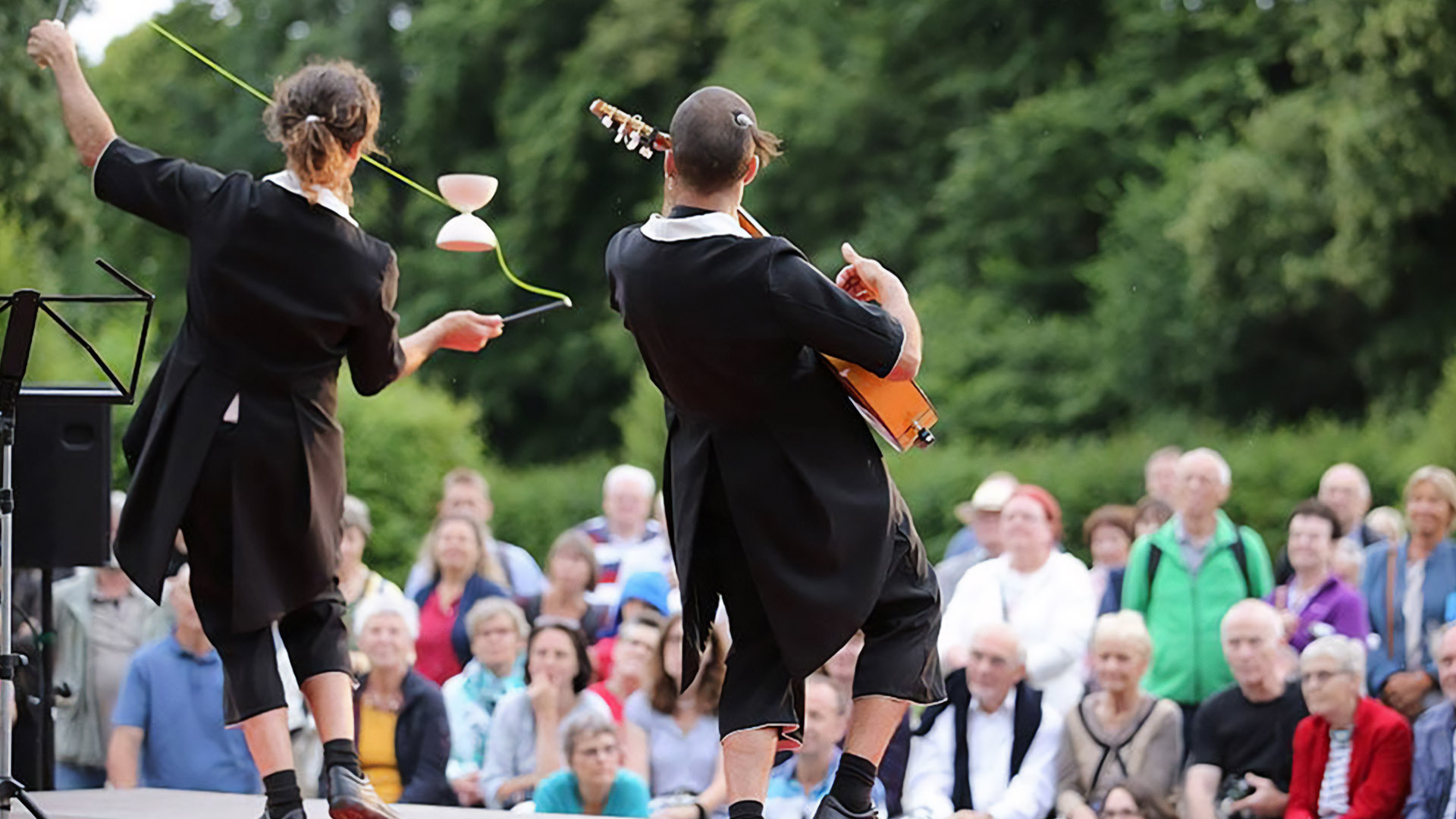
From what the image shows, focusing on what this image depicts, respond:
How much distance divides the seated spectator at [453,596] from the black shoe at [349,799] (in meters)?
4.32

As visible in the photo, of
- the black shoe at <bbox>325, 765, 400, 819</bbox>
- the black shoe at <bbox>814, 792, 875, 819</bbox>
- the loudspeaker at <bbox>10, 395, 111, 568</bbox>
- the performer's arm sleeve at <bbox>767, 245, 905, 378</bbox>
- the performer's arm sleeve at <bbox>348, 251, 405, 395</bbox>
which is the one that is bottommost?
the black shoe at <bbox>814, 792, 875, 819</bbox>

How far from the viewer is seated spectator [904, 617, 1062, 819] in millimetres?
8148

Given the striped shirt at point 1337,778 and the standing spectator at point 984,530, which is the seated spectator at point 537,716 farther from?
the striped shirt at point 1337,778

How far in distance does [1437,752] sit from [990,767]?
161 cm

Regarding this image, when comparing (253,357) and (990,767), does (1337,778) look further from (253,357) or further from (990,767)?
(253,357)

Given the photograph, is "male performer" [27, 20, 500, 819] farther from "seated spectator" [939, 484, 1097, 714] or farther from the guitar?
"seated spectator" [939, 484, 1097, 714]

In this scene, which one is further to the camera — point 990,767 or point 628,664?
point 628,664

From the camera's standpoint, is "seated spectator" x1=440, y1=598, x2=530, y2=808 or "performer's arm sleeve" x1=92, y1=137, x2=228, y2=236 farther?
"seated spectator" x1=440, y1=598, x2=530, y2=808

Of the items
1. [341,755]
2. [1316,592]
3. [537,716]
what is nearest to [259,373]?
[341,755]

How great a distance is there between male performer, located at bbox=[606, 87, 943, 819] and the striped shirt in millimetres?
3085

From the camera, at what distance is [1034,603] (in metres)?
9.00

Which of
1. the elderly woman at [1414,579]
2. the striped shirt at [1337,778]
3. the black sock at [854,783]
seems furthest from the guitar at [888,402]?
the elderly woman at [1414,579]

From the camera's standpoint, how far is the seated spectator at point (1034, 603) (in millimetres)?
8836

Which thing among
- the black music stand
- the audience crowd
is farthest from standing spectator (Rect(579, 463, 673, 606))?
the black music stand
